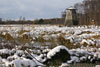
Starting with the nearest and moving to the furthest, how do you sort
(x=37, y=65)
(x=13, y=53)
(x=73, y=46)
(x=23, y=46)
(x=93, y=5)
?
1. (x=37, y=65)
2. (x=13, y=53)
3. (x=23, y=46)
4. (x=73, y=46)
5. (x=93, y=5)

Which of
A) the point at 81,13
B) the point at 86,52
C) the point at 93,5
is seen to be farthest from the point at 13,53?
the point at 81,13

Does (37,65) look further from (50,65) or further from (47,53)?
(47,53)

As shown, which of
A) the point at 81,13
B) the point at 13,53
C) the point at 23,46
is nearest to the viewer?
the point at 13,53

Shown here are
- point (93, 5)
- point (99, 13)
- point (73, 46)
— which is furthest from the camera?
point (93, 5)

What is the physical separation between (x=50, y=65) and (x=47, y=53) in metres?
0.71

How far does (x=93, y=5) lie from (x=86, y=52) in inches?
1011

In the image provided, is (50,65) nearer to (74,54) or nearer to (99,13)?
(74,54)

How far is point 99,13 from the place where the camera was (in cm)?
2955

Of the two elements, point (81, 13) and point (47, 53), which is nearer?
→ point (47, 53)

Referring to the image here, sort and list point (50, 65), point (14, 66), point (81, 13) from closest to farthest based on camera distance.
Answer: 1. point (14, 66)
2. point (50, 65)
3. point (81, 13)

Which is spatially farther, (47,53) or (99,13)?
(99,13)

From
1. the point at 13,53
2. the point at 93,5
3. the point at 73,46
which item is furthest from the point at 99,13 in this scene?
the point at 13,53

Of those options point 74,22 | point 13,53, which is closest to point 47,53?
point 13,53

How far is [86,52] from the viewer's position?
684 cm
